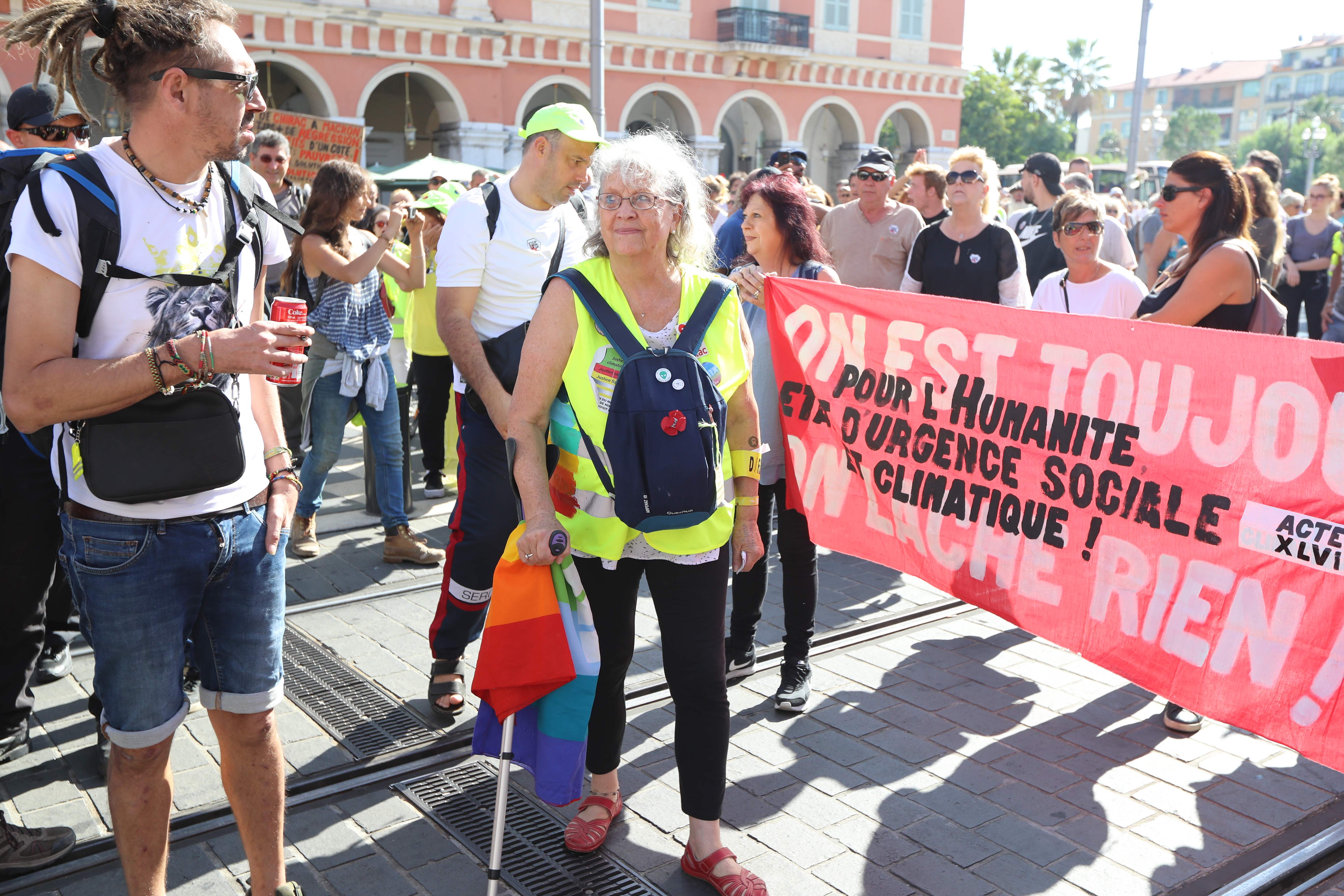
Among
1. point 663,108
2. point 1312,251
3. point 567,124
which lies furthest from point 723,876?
point 663,108

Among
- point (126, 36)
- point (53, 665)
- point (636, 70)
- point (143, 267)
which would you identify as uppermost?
point (636, 70)

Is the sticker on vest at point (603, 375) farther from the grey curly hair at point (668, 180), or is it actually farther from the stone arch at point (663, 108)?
the stone arch at point (663, 108)

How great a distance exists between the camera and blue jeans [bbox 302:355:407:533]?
6.07m

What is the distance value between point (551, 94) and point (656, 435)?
1139 inches

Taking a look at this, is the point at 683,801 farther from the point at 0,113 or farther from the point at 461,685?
the point at 0,113

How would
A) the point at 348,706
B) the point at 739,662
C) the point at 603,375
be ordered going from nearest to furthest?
1. the point at 603,375
2. the point at 348,706
3. the point at 739,662

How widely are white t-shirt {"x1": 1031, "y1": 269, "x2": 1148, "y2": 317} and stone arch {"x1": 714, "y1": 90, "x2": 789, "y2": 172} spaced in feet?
83.4

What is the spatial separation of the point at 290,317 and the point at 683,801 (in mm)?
1724

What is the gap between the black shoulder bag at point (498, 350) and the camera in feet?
13.2

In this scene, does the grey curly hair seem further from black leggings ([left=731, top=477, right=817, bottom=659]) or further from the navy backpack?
black leggings ([left=731, top=477, right=817, bottom=659])

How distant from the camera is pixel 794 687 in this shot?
170 inches

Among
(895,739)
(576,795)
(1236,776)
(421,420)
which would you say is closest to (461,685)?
(576,795)

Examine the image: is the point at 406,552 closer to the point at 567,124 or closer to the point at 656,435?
the point at 567,124

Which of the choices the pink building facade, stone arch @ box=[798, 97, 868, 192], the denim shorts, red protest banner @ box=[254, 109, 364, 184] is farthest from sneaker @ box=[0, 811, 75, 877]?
stone arch @ box=[798, 97, 868, 192]
